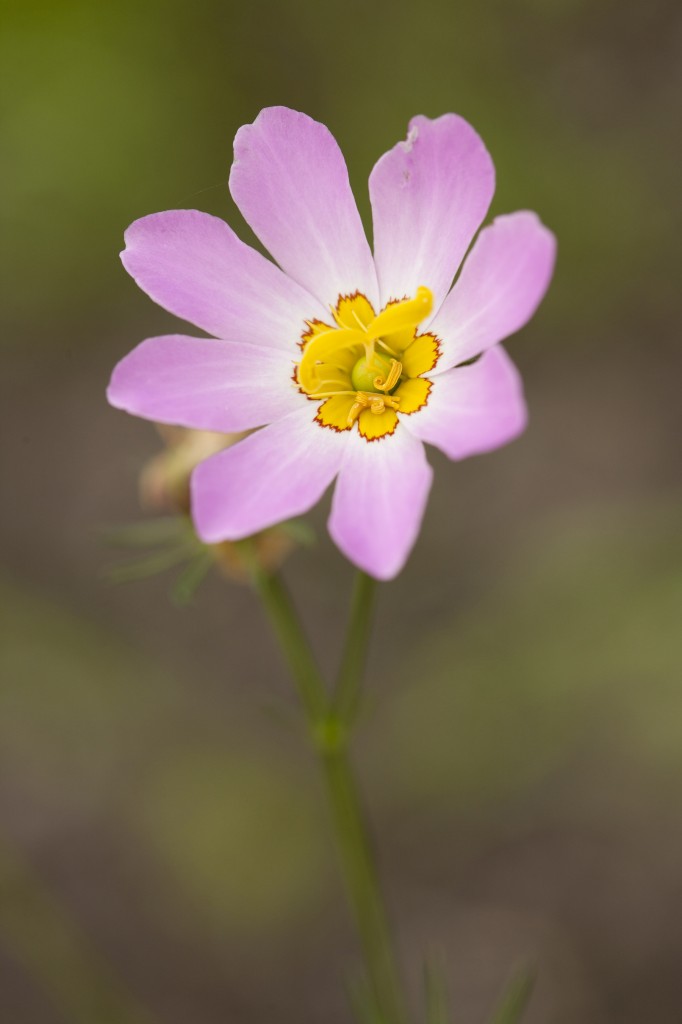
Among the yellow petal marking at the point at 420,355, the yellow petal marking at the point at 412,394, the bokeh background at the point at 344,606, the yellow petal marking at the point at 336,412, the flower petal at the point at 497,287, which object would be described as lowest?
the bokeh background at the point at 344,606

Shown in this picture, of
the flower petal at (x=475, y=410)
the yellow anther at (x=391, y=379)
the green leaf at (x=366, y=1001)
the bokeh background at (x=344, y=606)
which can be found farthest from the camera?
the bokeh background at (x=344, y=606)

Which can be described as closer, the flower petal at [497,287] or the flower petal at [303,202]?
the flower petal at [497,287]

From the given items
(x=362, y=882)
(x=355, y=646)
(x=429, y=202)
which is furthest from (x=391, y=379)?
(x=362, y=882)

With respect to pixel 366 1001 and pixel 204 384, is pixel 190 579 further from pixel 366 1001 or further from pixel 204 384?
pixel 366 1001

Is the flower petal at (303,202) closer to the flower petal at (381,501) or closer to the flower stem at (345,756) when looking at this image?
the flower petal at (381,501)

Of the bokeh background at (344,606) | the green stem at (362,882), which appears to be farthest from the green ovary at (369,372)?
the bokeh background at (344,606)

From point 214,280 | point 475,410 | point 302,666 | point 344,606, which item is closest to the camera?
point 475,410

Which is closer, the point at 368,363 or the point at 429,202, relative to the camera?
the point at 429,202

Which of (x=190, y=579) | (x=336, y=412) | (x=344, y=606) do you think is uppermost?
(x=336, y=412)

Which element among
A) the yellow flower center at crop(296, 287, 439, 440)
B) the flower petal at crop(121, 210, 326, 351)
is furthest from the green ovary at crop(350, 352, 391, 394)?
the flower petal at crop(121, 210, 326, 351)
